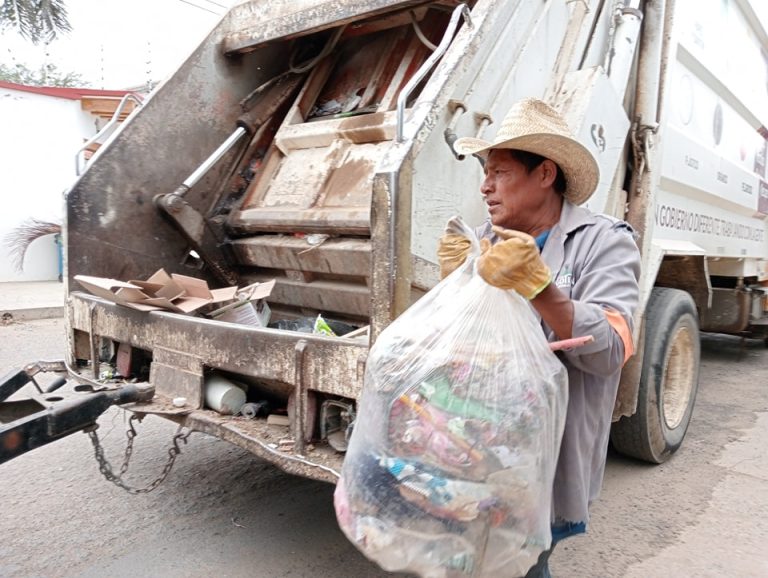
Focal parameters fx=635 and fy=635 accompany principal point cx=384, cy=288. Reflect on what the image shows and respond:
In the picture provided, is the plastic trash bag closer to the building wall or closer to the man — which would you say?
the man

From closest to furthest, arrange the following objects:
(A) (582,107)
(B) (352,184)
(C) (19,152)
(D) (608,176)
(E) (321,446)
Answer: (E) (321,446) < (A) (582,107) < (D) (608,176) < (B) (352,184) < (C) (19,152)

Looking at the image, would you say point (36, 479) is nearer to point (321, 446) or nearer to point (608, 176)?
point (321, 446)

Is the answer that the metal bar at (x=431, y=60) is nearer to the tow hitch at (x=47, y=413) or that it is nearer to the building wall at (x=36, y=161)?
the tow hitch at (x=47, y=413)

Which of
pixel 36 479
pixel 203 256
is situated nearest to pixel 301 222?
pixel 203 256

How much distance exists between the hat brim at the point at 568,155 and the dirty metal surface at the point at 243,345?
0.74 metres

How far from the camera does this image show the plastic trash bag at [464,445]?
1.17 meters

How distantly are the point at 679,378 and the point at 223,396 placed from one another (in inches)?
97.1

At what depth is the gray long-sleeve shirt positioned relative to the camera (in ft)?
4.25

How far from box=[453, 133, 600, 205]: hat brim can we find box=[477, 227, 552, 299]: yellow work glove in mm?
368

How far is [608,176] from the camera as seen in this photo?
2564mm

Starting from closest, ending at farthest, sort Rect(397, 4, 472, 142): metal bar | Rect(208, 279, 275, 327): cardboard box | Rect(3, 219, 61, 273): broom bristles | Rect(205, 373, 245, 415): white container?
1. Rect(397, 4, 472, 142): metal bar
2. Rect(205, 373, 245, 415): white container
3. Rect(208, 279, 275, 327): cardboard box
4. Rect(3, 219, 61, 273): broom bristles

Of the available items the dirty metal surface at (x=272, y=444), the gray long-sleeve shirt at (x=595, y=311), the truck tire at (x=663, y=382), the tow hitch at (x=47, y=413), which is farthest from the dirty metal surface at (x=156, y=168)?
the truck tire at (x=663, y=382)

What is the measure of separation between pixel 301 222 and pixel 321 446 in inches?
46.4

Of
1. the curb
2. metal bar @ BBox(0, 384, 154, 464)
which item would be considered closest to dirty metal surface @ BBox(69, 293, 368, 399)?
metal bar @ BBox(0, 384, 154, 464)
